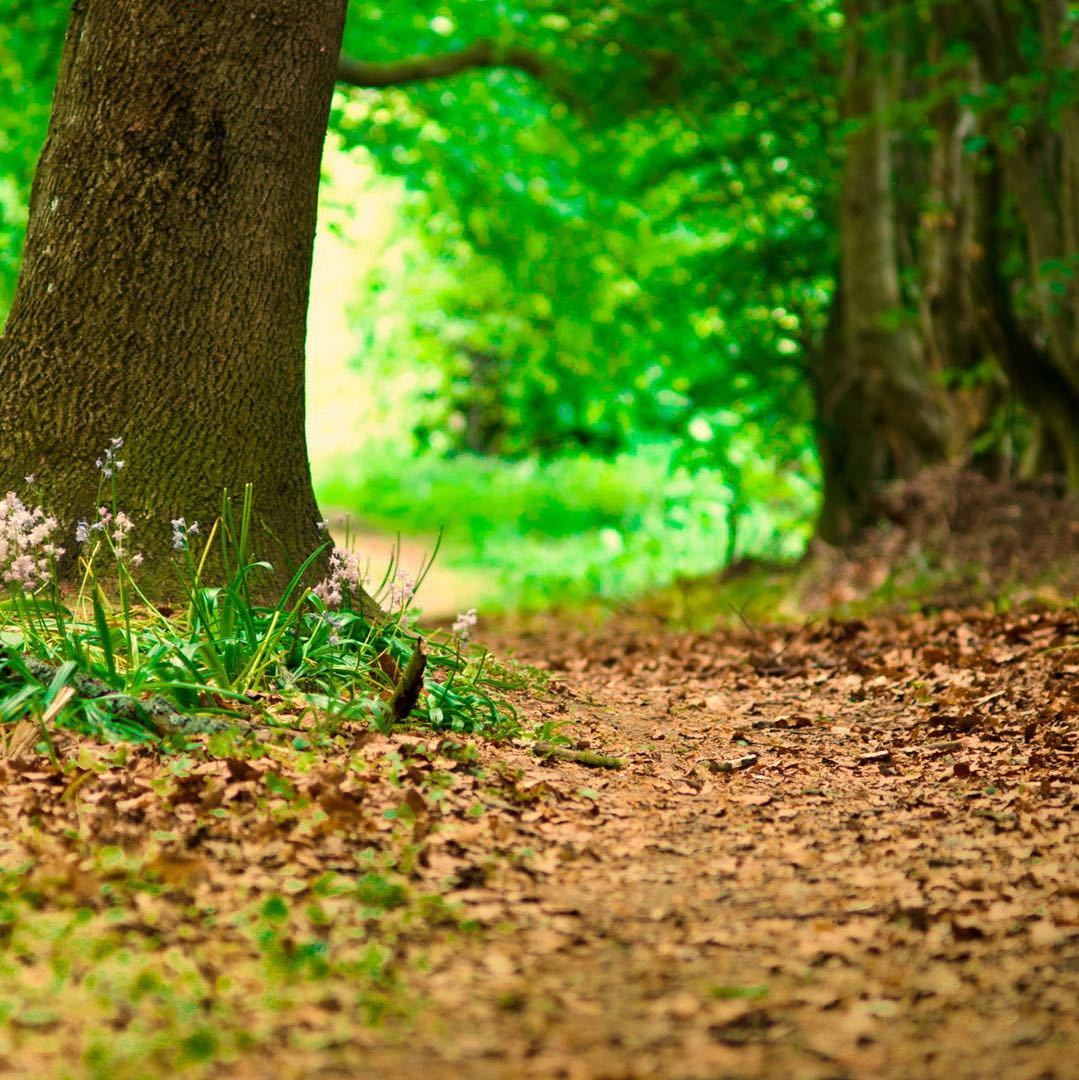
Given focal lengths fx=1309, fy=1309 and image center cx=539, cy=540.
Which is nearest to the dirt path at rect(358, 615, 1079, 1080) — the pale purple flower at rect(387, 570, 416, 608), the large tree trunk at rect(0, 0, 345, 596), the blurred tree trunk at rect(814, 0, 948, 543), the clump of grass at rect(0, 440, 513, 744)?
the clump of grass at rect(0, 440, 513, 744)

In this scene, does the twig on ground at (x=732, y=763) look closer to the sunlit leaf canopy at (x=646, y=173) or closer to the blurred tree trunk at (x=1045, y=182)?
the blurred tree trunk at (x=1045, y=182)

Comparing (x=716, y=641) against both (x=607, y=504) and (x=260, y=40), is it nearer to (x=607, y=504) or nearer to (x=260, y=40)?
(x=260, y=40)

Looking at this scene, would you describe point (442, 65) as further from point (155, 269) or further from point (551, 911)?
point (551, 911)

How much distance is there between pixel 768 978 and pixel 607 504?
53.9ft

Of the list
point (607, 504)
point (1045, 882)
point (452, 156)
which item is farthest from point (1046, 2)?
point (607, 504)

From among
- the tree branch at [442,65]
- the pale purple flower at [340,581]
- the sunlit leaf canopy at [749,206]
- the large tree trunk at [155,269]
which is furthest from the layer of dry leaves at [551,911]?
the tree branch at [442,65]

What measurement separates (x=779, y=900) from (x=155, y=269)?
313cm

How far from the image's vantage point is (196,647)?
4180 mm

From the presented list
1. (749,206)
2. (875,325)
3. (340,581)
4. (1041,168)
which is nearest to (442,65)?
(749,206)

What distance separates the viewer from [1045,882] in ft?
10.8

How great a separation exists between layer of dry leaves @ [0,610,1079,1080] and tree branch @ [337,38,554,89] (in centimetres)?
761

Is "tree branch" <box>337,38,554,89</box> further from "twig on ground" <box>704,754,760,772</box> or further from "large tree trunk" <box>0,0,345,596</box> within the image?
"twig on ground" <box>704,754,760,772</box>

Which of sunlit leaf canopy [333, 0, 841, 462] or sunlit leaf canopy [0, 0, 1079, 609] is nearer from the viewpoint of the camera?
→ sunlit leaf canopy [0, 0, 1079, 609]

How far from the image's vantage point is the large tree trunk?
473 cm
